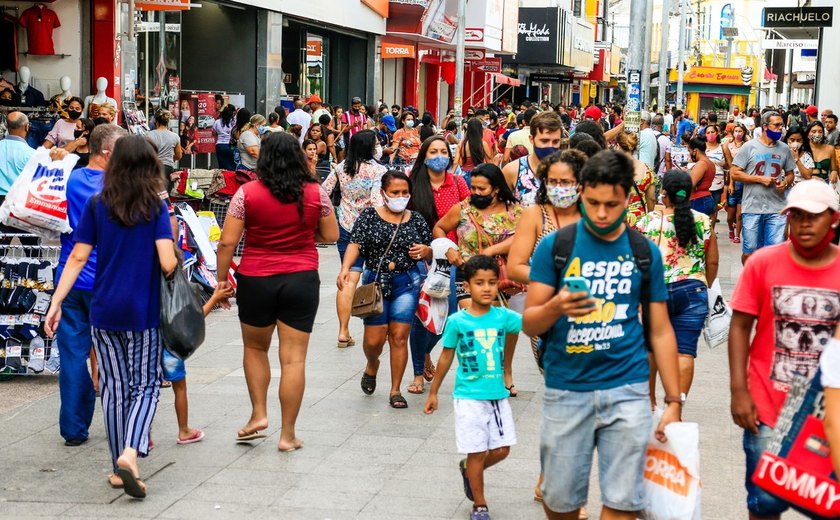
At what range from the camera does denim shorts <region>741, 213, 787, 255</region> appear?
1322cm

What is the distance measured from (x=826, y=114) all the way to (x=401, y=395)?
37.9 ft

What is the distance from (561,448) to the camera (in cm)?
484

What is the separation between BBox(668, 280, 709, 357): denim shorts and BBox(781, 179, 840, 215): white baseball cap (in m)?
2.58

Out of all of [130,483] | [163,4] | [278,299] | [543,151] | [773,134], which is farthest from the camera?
[163,4]

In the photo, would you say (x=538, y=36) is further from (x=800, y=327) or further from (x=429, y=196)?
(x=800, y=327)

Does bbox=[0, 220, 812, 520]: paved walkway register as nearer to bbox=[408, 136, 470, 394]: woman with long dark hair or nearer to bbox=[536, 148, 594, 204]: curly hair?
bbox=[408, 136, 470, 394]: woman with long dark hair

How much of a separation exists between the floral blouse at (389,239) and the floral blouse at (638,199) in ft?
4.55

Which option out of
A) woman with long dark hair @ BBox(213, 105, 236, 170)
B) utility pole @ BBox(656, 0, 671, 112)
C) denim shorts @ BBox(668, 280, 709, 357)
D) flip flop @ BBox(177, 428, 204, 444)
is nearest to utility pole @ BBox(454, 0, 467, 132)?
utility pole @ BBox(656, 0, 671, 112)

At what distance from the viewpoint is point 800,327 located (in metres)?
4.77

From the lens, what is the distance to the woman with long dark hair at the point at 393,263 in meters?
8.45

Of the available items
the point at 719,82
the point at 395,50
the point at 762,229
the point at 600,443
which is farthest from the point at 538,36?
the point at 600,443

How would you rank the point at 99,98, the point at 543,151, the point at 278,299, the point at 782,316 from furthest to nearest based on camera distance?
1. the point at 99,98
2. the point at 543,151
3. the point at 278,299
4. the point at 782,316

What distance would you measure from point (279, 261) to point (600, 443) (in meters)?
2.82

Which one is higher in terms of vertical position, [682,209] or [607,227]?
[607,227]
